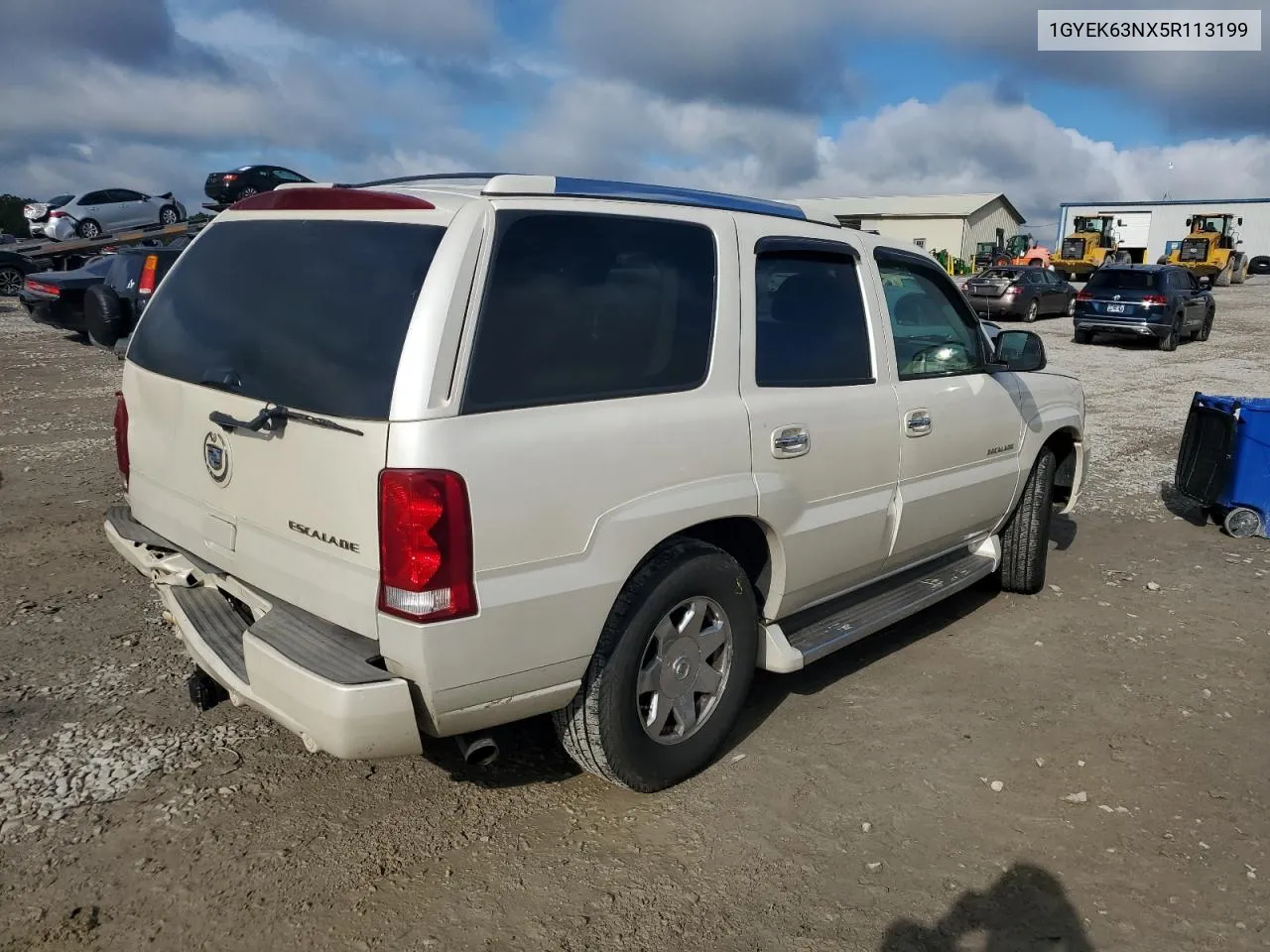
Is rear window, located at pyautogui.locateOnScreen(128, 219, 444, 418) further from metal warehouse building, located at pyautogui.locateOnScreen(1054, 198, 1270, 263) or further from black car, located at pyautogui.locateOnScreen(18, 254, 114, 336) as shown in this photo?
metal warehouse building, located at pyautogui.locateOnScreen(1054, 198, 1270, 263)

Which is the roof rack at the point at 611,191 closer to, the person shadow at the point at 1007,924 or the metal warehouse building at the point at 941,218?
the person shadow at the point at 1007,924

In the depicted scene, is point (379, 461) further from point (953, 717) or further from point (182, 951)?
point (953, 717)

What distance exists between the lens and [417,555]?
2.51 m

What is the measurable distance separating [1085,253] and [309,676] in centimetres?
4603

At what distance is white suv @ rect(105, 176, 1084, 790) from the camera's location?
2566 mm

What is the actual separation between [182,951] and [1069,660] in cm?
383

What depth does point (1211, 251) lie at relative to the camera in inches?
1614

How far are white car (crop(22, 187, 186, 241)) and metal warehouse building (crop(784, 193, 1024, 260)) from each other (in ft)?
137

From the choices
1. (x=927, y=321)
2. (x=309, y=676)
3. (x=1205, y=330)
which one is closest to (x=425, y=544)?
(x=309, y=676)

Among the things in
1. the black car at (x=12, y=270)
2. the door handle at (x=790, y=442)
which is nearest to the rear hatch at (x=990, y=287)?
the black car at (x=12, y=270)

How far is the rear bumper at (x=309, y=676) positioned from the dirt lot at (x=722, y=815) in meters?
0.49

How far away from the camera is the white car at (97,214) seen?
2642 cm

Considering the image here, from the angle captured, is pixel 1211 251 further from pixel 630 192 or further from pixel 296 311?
pixel 296 311

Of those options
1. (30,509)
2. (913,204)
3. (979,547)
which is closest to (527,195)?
(979,547)
